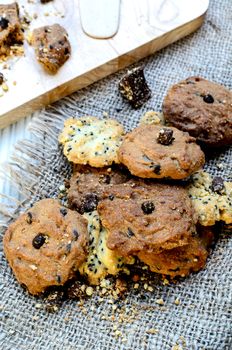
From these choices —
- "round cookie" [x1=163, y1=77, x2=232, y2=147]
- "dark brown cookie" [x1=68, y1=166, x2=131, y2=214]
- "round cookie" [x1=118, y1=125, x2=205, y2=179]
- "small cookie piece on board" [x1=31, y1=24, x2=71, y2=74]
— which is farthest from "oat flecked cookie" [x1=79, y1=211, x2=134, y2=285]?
"small cookie piece on board" [x1=31, y1=24, x2=71, y2=74]

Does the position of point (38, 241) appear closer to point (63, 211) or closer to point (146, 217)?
point (63, 211)

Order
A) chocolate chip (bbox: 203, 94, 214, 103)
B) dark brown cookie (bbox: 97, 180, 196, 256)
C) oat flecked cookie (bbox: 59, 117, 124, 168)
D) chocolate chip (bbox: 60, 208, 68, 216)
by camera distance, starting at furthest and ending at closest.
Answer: chocolate chip (bbox: 203, 94, 214, 103) → oat flecked cookie (bbox: 59, 117, 124, 168) → chocolate chip (bbox: 60, 208, 68, 216) → dark brown cookie (bbox: 97, 180, 196, 256)

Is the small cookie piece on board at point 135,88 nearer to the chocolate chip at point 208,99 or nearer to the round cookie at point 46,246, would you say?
the chocolate chip at point 208,99

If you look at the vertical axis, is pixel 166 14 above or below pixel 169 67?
above

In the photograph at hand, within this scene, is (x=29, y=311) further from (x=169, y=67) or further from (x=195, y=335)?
(x=169, y=67)

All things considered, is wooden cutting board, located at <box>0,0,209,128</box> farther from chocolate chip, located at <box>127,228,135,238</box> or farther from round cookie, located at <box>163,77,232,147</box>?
chocolate chip, located at <box>127,228,135,238</box>

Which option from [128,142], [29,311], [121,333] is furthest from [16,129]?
[121,333]

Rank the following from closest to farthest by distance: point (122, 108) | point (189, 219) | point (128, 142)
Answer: point (189, 219)
point (128, 142)
point (122, 108)
